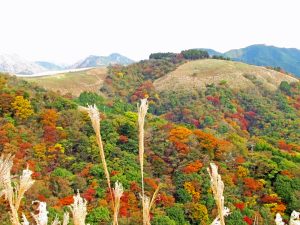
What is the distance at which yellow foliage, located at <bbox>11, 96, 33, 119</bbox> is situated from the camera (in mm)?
42938

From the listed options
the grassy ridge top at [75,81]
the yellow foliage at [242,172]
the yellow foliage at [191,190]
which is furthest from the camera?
the grassy ridge top at [75,81]

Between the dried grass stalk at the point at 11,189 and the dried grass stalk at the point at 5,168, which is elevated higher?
the dried grass stalk at the point at 5,168

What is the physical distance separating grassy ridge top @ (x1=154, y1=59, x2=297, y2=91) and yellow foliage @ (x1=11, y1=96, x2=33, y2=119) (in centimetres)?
5307

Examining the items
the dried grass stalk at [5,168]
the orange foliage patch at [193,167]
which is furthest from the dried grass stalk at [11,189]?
the orange foliage patch at [193,167]

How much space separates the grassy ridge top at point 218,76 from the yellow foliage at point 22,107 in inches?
2089

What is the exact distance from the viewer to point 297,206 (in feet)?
125

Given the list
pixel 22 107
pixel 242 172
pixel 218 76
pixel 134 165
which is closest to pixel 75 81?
pixel 218 76

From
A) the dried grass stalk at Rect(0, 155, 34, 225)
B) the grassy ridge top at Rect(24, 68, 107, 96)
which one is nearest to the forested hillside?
the dried grass stalk at Rect(0, 155, 34, 225)

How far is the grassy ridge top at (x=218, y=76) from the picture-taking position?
9536 centimetres

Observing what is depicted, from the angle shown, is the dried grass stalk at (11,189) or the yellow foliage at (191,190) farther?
the yellow foliage at (191,190)

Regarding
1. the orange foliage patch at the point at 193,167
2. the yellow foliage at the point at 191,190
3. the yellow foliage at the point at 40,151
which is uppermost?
the yellow foliage at the point at 40,151

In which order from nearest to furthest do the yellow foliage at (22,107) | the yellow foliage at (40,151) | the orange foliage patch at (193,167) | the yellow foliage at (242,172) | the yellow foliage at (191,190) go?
the yellow foliage at (191,190)
the yellow foliage at (40,151)
the orange foliage patch at (193,167)
the yellow foliage at (242,172)
the yellow foliage at (22,107)

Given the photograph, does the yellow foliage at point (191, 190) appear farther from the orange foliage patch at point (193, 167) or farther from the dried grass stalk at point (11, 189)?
the dried grass stalk at point (11, 189)

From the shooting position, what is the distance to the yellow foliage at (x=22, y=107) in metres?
42.9
